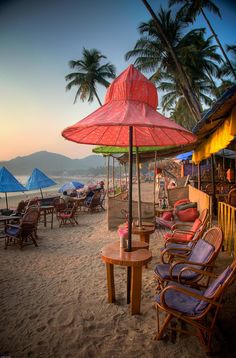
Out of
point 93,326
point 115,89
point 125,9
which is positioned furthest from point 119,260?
point 125,9

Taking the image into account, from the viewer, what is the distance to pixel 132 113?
251 cm

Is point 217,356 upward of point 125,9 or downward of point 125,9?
downward

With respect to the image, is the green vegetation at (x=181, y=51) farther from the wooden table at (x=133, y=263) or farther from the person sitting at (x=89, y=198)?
the wooden table at (x=133, y=263)

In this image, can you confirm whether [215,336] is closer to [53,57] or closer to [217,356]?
[217,356]

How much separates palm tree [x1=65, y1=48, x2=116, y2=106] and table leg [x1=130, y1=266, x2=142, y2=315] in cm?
2279

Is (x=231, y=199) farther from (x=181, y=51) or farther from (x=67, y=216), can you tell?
(x=181, y=51)

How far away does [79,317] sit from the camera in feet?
9.17

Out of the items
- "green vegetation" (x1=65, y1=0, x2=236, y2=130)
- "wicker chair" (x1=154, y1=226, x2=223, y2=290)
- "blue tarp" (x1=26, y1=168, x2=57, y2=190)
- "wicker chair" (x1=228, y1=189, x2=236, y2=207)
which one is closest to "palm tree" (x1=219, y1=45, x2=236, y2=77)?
"green vegetation" (x1=65, y1=0, x2=236, y2=130)

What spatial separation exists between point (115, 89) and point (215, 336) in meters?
3.14

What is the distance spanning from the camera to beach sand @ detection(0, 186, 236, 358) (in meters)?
2.24

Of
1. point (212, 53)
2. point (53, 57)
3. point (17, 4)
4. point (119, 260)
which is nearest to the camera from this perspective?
point (119, 260)

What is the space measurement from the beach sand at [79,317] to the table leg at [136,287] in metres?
0.10

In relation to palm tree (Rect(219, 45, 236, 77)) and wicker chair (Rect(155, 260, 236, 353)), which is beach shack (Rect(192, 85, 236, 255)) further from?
palm tree (Rect(219, 45, 236, 77))

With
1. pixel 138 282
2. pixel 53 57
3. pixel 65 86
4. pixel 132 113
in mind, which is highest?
pixel 65 86
